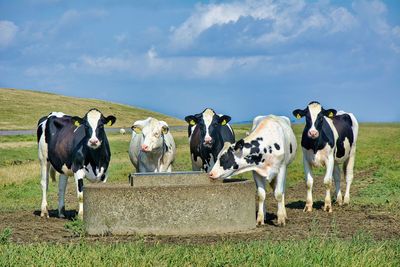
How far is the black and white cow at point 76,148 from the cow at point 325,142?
482 cm

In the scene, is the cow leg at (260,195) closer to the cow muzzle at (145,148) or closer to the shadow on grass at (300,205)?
the cow muzzle at (145,148)

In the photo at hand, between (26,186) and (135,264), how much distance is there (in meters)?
18.8

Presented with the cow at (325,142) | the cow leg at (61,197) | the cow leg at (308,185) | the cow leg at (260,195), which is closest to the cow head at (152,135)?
the cow leg at (61,197)

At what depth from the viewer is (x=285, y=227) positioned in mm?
15398

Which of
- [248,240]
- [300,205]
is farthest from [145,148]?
[248,240]

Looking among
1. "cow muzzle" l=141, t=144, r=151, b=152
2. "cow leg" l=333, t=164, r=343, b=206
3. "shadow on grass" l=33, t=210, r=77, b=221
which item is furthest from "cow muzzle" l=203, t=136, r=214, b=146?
"cow leg" l=333, t=164, r=343, b=206

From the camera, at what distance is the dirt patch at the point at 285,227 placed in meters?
13.9

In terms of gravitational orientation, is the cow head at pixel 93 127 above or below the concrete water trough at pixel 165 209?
above

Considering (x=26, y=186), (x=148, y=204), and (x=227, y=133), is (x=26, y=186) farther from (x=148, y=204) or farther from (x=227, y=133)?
(x=148, y=204)

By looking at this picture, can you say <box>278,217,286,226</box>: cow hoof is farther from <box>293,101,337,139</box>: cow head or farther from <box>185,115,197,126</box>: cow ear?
<box>185,115,197,126</box>: cow ear

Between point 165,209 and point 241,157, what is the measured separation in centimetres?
242

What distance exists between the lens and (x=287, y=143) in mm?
16625

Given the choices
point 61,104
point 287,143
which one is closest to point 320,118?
point 287,143

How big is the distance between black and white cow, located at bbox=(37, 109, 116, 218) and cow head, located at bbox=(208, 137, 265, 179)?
10.5ft
